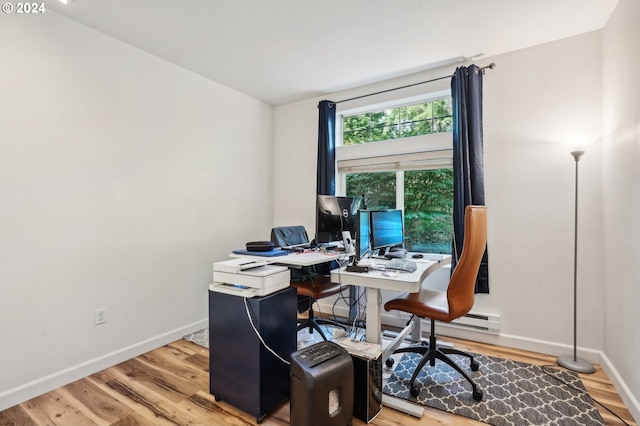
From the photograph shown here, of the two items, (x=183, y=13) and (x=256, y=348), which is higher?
(x=183, y=13)

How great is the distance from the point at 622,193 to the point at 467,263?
1.14 metres

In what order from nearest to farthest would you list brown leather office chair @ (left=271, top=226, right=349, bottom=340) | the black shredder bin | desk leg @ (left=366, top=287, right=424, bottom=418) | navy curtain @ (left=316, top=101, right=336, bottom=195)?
1. the black shredder bin
2. desk leg @ (left=366, top=287, right=424, bottom=418)
3. brown leather office chair @ (left=271, top=226, right=349, bottom=340)
4. navy curtain @ (left=316, top=101, right=336, bottom=195)

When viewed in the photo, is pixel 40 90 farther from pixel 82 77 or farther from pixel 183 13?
pixel 183 13

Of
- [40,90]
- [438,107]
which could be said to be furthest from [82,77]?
[438,107]

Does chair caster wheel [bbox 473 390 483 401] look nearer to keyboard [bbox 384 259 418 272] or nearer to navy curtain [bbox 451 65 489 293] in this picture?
keyboard [bbox 384 259 418 272]

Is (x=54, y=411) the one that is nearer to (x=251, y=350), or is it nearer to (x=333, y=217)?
(x=251, y=350)

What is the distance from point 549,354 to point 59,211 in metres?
3.93

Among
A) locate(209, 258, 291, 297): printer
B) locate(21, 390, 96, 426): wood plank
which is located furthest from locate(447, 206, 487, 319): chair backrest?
locate(21, 390, 96, 426): wood plank

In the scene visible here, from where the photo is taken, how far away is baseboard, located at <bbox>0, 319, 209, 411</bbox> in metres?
1.96

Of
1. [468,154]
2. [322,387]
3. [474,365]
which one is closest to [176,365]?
[322,387]

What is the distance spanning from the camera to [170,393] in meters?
2.06

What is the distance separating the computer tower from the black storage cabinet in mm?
440

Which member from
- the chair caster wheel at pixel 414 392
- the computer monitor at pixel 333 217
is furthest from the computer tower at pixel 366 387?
the computer monitor at pixel 333 217

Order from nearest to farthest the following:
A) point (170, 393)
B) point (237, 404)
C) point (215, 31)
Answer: point (237, 404) < point (170, 393) < point (215, 31)
